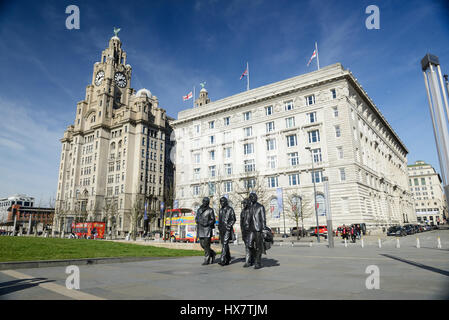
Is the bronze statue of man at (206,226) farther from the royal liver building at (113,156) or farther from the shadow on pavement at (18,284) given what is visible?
the royal liver building at (113,156)

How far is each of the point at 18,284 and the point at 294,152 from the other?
47712 millimetres

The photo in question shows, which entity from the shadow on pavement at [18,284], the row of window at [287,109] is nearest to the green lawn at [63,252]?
the shadow on pavement at [18,284]

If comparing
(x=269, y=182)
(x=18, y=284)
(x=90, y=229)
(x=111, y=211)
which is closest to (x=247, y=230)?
(x=18, y=284)

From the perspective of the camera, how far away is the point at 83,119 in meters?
86.5

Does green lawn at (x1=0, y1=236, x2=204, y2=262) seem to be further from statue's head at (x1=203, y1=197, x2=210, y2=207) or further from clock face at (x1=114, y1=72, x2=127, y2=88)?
clock face at (x1=114, y1=72, x2=127, y2=88)

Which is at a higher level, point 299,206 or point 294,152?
point 294,152

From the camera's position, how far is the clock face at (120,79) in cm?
8915

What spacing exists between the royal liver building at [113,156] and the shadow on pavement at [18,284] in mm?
64703

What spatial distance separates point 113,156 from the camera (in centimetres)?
8056

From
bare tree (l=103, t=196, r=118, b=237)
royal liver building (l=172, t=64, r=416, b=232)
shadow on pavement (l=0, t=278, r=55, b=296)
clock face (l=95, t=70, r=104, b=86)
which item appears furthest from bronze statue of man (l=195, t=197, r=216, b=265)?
clock face (l=95, t=70, r=104, b=86)

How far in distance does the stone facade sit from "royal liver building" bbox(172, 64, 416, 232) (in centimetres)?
9715

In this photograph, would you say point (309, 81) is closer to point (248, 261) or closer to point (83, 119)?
point (248, 261)

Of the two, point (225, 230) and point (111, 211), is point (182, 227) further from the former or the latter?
point (111, 211)
